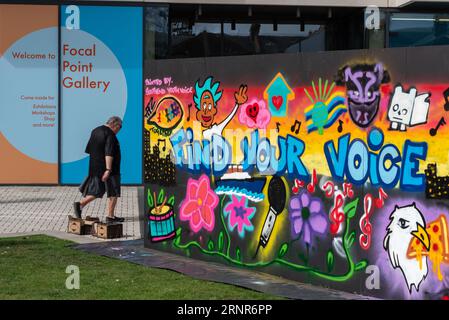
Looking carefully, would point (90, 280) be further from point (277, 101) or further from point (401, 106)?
point (401, 106)

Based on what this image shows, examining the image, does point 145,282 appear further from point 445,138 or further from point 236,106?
point 445,138

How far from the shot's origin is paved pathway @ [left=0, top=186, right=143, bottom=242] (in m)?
11.7

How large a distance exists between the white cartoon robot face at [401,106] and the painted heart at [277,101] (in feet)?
4.86

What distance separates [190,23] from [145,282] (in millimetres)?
11402

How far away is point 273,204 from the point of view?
822cm

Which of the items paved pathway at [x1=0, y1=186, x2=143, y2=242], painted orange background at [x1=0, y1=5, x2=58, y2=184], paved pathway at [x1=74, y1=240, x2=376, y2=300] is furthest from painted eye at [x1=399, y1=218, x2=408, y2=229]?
painted orange background at [x1=0, y1=5, x2=58, y2=184]

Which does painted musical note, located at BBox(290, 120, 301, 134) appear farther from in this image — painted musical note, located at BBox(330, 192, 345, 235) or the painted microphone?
painted musical note, located at BBox(330, 192, 345, 235)

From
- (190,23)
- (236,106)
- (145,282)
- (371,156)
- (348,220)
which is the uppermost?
(190,23)

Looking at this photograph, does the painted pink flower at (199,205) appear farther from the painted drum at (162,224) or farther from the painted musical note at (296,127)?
the painted musical note at (296,127)

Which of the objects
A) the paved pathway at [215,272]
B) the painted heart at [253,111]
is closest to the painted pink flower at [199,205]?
the paved pathway at [215,272]

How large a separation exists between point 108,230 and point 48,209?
3.63 meters

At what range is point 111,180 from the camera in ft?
38.3
